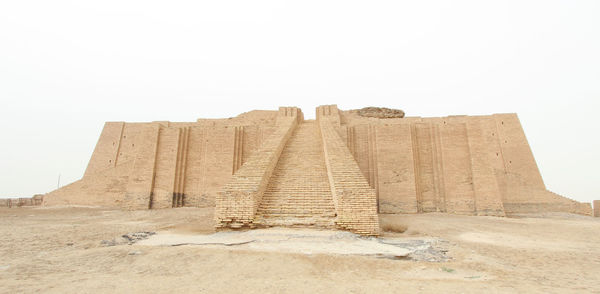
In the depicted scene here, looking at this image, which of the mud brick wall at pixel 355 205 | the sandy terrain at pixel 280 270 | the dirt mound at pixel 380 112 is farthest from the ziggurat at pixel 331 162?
the sandy terrain at pixel 280 270

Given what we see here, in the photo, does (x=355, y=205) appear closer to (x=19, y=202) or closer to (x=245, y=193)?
(x=245, y=193)

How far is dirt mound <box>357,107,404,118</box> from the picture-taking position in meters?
13.6

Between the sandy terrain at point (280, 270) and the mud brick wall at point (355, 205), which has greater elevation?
the mud brick wall at point (355, 205)

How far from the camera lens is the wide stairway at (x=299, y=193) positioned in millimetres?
4994

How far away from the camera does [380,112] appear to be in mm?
14078

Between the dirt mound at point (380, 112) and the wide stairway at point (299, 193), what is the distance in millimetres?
5820

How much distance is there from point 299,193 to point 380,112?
9363 mm

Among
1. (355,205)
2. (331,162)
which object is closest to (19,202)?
(331,162)

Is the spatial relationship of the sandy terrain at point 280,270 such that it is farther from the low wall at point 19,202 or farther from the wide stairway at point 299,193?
the low wall at point 19,202

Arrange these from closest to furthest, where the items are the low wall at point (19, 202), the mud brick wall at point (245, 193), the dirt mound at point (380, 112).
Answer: the mud brick wall at point (245, 193) < the dirt mound at point (380, 112) < the low wall at point (19, 202)

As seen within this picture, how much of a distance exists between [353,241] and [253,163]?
2968mm

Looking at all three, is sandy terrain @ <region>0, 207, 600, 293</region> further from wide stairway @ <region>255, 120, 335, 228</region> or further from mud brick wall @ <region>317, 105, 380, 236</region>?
wide stairway @ <region>255, 120, 335, 228</region>

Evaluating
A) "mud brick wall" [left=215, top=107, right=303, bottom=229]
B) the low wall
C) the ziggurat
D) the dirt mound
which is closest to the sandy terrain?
"mud brick wall" [left=215, top=107, right=303, bottom=229]

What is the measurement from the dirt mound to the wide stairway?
5.82m
